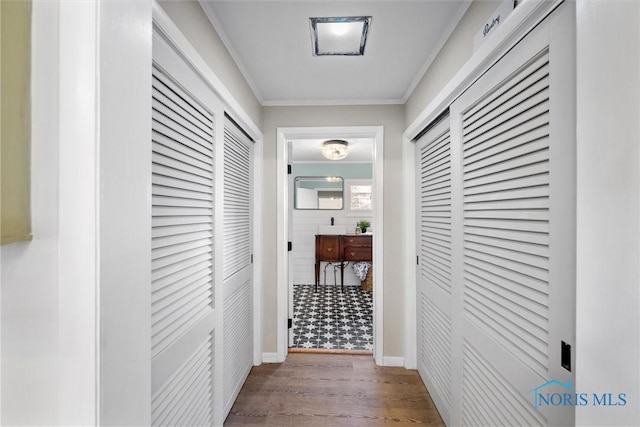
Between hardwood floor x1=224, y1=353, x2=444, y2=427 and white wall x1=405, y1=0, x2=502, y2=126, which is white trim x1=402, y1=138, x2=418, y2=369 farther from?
white wall x1=405, y1=0, x2=502, y2=126

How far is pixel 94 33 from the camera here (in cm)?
46

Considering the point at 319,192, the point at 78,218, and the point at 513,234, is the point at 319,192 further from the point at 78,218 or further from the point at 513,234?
the point at 78,218

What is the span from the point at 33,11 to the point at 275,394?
222 cm

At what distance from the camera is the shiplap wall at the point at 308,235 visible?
186 inches

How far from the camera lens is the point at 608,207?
527 mm

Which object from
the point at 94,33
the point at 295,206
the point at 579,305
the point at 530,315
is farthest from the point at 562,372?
the point at 295,206

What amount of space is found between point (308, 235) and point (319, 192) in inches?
31.8

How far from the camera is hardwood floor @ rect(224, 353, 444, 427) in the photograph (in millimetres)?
1712

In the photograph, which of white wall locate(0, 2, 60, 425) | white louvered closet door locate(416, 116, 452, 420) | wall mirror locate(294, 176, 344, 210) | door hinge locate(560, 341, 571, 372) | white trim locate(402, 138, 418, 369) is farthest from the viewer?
wall mirror locate(294, 176, 344, 210)

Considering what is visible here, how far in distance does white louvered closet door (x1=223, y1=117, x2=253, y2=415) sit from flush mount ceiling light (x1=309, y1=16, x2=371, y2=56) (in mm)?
738

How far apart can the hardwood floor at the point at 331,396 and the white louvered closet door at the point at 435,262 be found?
169 millimetres

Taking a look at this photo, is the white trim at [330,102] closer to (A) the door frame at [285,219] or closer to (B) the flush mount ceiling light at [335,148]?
(A) the door frame at [285,219]

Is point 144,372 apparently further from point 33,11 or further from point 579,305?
point 579,305

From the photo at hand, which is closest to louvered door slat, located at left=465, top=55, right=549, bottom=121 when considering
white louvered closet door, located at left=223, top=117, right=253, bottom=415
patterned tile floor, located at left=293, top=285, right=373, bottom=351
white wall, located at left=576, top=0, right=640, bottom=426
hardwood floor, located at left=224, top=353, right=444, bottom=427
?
white wall, located at left=576, top=0, right=640, bottom=426
